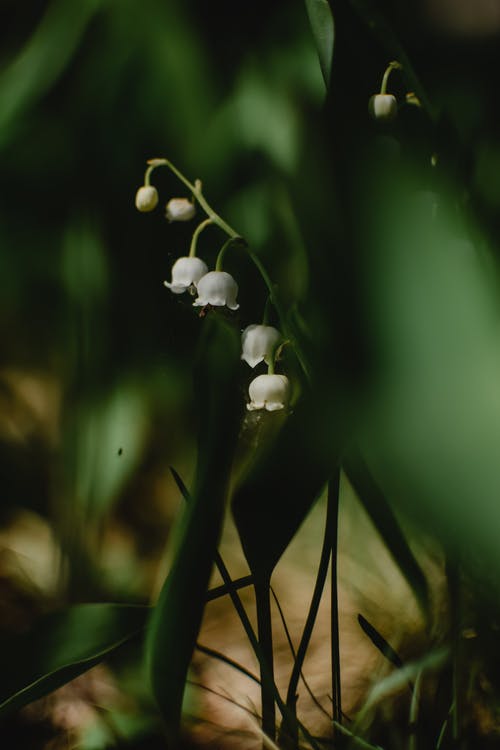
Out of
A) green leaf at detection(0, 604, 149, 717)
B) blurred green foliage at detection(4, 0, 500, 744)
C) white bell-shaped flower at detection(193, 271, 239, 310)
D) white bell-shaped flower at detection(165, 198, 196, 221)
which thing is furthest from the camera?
blurred green foliage at detection(4, 0, 500, 744)

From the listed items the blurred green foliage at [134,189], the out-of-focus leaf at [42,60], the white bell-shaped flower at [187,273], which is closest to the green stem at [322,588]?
the blurred green foliage at [134,189]

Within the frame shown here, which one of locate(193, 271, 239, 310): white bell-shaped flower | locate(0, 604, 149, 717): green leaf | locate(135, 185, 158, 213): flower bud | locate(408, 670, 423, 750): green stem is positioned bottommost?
locate(408, 670, 423, 750): green stem

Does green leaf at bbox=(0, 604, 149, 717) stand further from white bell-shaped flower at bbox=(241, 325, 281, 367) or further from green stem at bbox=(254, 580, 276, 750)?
white bell-shaped flower at bbox=(241, 325, 281, 367)

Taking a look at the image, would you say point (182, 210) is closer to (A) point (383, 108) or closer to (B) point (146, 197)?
(B) point (146, 197)

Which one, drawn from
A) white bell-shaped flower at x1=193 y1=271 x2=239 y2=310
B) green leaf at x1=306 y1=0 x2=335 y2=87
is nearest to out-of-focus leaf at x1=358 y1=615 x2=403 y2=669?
white bell-shaped flower at x1=193 y1=271 x2=239 y2=310

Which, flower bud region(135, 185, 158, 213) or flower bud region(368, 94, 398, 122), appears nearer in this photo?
flower bud region(368, 94, 398, 122)

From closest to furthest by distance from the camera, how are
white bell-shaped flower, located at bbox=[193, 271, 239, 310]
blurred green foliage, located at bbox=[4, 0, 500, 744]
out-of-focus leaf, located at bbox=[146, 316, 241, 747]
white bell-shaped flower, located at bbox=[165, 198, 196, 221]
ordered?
out-of-focus leaf, located at bbox=[146, 316, 241, 747], white bell-shaped flower, located at bbox=[193, 271, 239, 310], white bell-shaped flower, located at bbox=[165, 198, 196, 221], blurred green foliage, located at bbox=[4, 0, 500, 744]
